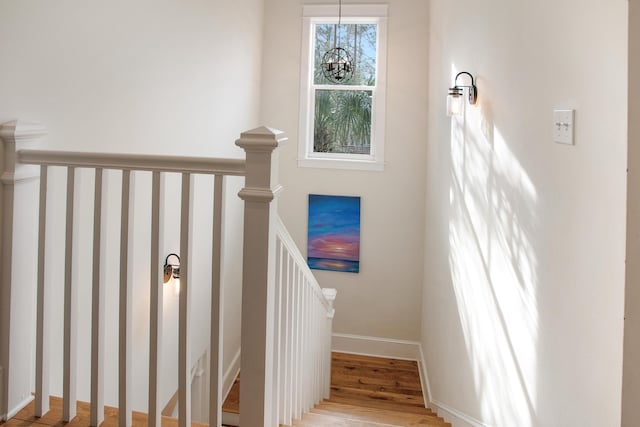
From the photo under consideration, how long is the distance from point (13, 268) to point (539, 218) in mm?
1840

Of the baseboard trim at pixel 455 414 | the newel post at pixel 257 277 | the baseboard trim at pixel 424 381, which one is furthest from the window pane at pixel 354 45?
the newel post at pixel 257 277

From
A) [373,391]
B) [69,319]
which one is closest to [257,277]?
[69,319]

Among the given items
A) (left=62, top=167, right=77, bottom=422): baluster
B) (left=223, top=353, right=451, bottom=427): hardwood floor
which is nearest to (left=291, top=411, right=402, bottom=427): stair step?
(left=223, top=353, right=451, bottom=427): hardwood floor

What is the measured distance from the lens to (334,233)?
524 centimetres

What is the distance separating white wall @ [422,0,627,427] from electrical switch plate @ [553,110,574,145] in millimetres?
28

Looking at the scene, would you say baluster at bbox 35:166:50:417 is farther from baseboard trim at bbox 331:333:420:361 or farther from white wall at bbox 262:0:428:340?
baseboard trim at bbox 331:333:420:361

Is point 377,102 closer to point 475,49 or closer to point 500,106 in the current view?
point 475,49

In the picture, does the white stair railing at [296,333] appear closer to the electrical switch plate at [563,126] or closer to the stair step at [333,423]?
the stair step at [333,423]

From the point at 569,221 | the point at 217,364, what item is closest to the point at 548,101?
the point at 569,221

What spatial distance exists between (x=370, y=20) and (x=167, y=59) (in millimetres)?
2653

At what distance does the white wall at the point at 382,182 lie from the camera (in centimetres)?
495

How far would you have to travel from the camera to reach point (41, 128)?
1.79 m

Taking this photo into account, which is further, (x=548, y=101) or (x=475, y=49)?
(x=475, y=49)

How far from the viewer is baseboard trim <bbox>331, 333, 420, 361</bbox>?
5.22 meters
